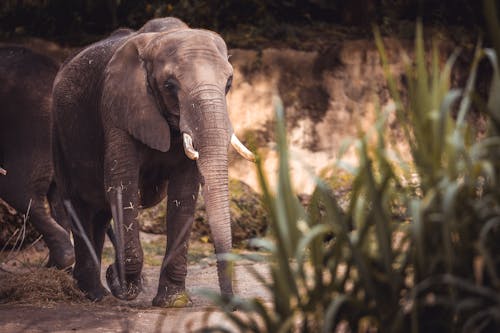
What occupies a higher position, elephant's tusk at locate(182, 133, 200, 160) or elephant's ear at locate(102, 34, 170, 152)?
elephant's ear at locate(102, 34, 170, 152)

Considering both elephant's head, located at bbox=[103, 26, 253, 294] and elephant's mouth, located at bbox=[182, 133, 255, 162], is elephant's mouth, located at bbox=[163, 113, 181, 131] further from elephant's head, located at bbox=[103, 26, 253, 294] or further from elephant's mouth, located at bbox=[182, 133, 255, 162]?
elephant's mouth, located at bbox=[182, 133, 255, 162]

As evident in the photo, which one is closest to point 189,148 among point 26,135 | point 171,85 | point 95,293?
point 171,85

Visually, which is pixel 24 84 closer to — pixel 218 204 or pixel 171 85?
pixel 171 85

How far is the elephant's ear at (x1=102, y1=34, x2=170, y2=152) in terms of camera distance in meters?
7.90

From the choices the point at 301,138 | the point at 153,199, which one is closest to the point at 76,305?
the point at 153,199

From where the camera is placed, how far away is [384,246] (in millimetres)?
3445

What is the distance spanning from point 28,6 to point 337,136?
4.19 metres

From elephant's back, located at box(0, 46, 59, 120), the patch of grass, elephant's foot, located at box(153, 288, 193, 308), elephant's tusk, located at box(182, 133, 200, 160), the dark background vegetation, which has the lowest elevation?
elephant's foot, located at box(153, 288, 193, 308)

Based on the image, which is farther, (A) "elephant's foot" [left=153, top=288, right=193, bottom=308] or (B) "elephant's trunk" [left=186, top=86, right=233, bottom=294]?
(A) "elephant's foot" [left=153, top=288, right=193, bottom=308]

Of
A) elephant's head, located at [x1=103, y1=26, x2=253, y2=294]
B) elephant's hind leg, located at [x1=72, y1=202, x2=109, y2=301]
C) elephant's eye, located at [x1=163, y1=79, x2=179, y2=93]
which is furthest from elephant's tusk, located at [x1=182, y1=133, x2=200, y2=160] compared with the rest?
elephant's hind leg, located at [x1=72, y1=202, x2=109, y2=301]

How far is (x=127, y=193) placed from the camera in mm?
7996

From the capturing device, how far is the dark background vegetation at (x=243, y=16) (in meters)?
13.5

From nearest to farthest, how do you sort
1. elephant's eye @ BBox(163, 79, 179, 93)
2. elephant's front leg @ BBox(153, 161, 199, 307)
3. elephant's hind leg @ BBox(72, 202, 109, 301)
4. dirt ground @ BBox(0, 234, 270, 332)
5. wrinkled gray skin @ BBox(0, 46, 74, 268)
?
1. dirt ground @ BBox(0, 234, 270, 332)
2. elephant's eye @ BBox(163, 79, 179, 93)
3. elephant's front leg @ BBox(153, 161, 199, 307)
4. elephant's hind leg @ BBox(72, 202, 109, 301)
5. wrinkled gray skin @ BBox(0, 46, 74, 268)

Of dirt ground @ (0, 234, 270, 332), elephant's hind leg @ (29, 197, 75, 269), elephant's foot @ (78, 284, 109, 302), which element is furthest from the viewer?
elephant's hind leg @ (29, 197, 75, 269)
